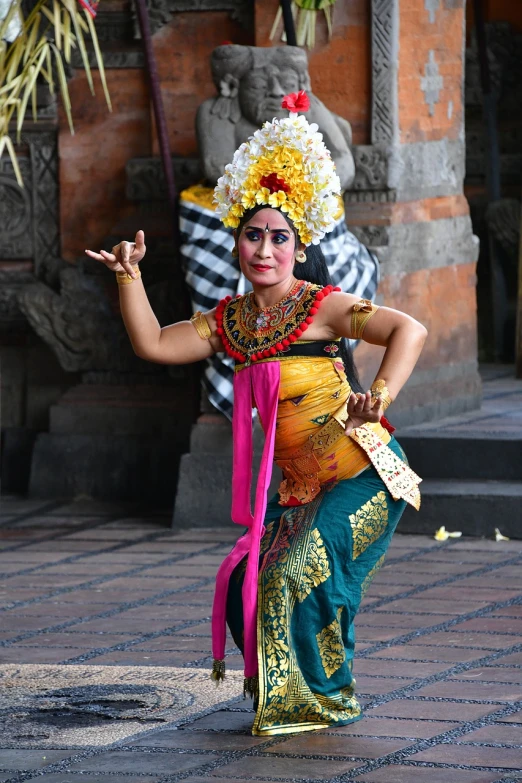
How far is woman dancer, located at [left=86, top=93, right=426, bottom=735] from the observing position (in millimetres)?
3998

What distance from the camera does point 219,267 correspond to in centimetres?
691

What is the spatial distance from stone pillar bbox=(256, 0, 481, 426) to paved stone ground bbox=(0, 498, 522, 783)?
1.33 m

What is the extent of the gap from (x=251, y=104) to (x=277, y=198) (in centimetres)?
285

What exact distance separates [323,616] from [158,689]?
700mm

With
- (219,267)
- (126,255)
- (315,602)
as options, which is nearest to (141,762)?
(315,602)

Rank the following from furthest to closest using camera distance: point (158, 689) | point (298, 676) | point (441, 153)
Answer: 1. point (441, 153)
2. point (158, 689)
3. point (298, 676)

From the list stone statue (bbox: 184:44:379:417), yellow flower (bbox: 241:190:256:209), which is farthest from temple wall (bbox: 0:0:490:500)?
yellow flower (bbox: 241:190:256:209)

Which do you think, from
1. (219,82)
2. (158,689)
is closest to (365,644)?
(158,689)

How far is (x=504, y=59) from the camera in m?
10.1

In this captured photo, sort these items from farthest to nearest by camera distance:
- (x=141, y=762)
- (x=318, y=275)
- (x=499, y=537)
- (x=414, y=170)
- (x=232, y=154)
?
(x=414, y=170) → (x=232, y=154) → (x=499, y=537) → (x=318, y=275) → (x=141, y=762)

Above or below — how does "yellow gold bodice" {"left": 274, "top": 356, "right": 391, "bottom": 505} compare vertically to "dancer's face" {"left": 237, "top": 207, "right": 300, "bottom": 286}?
below

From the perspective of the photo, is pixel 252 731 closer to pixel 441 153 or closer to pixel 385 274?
pixel 385 274

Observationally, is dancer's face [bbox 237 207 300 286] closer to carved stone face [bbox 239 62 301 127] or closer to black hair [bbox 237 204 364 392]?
black hair [bbox 237 204 364 392]

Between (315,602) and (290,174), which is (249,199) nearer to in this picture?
(290,174)
